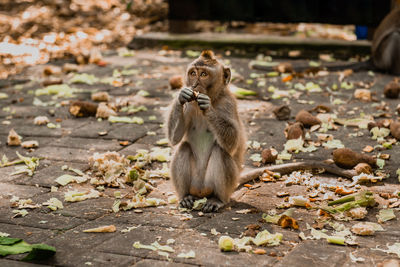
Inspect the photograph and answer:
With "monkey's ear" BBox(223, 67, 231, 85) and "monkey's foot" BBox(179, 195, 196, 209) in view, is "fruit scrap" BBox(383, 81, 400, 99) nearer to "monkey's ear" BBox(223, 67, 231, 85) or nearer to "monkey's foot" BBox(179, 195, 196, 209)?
"monkey's ear" BBox(223, 67, 231, 85)

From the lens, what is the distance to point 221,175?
4.68 metres

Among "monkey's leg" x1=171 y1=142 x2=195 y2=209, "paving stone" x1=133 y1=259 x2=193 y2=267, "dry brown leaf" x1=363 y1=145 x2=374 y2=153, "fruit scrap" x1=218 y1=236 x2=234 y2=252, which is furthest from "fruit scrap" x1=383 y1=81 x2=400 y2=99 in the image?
"paving stone" x1=133 y1=259 x2=193 y2=267

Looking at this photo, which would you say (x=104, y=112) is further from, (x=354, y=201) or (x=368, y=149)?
(x=354, y=201)

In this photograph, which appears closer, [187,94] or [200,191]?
[187,94]

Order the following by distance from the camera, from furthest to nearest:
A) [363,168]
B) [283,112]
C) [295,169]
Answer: [283,112] → [295,169] → [363,168]

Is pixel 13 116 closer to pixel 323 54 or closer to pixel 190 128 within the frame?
pixel 190 128

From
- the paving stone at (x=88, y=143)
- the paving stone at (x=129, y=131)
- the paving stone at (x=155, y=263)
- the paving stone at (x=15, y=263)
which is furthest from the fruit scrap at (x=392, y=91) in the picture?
the paving stone at (x=15, y=263)

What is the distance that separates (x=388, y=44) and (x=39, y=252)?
7077 mm

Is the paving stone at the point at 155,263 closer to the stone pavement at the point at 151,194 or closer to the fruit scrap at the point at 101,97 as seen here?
the stone pavement at the point at 151,194

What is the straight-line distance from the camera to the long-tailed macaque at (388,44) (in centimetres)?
912

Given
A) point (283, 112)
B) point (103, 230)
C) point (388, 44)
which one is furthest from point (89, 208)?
point (388, 44)

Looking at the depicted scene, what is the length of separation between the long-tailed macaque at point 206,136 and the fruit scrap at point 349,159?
0.96 meters

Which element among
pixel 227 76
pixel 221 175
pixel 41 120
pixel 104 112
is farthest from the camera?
pixel 104 112

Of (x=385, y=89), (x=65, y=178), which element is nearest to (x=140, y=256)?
(x=65, y=178)
